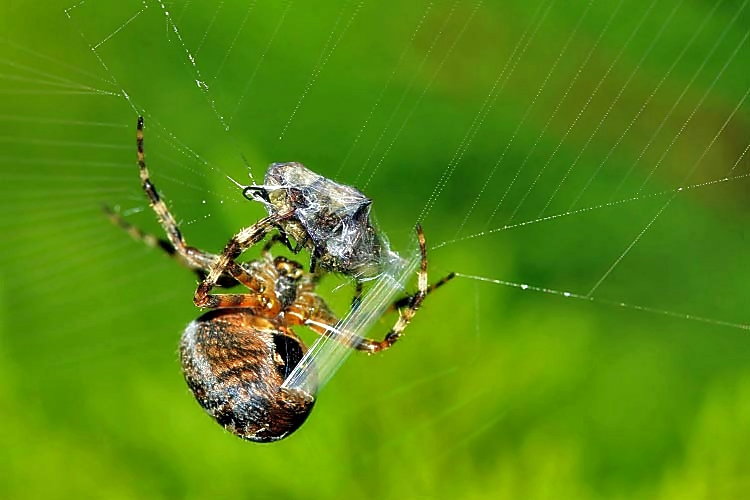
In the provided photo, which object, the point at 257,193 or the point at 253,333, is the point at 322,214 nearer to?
the point at 257,193

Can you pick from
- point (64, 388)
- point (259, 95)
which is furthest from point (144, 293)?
point (259, 95)

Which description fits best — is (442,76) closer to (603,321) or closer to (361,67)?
A: (361,67)

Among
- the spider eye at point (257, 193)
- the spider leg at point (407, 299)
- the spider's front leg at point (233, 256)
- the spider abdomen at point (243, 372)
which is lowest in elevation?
the spider abdomen at point (243, 372)

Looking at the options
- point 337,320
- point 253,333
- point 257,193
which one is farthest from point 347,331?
point 257,193

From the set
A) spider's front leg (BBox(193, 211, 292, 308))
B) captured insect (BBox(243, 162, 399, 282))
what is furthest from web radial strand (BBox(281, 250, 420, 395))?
spider's front leg (BBox(193, 211, 292, 308))

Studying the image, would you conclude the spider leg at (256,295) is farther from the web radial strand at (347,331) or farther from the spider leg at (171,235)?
the web radial strand at (347,331)

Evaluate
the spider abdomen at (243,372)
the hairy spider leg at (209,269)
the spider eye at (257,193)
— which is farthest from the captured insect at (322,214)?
the spider abdomen at (243,372)

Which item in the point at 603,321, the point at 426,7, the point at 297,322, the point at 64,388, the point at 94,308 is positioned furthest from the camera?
the point at 426,7

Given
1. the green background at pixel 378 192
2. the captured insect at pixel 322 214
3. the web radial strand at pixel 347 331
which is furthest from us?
the green background at pixel 378 192
